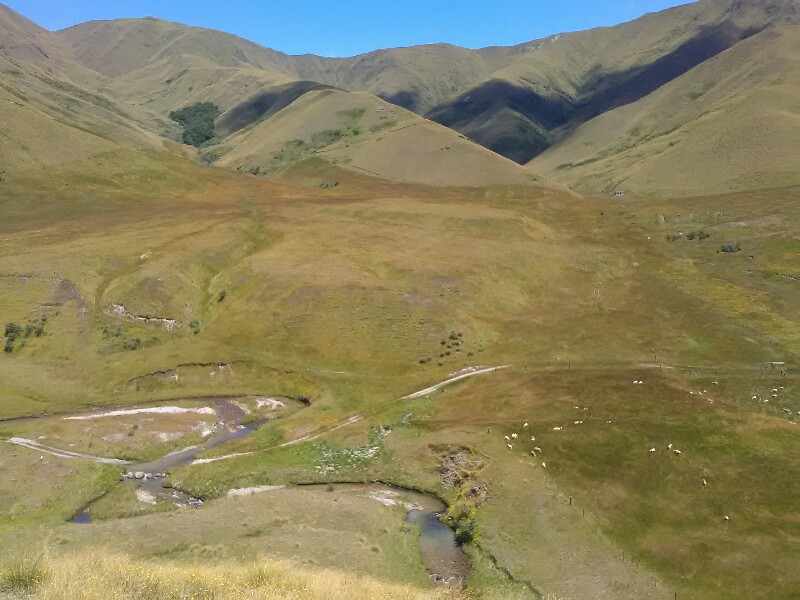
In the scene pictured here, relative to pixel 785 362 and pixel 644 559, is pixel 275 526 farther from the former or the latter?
pixel 785 362

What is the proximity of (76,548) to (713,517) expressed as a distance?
40563mm

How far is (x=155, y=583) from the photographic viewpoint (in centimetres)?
1925

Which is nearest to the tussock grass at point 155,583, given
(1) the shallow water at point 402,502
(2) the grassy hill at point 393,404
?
(2) the grassy hill at point 393,404

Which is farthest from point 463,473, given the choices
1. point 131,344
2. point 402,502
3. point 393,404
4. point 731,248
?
point 731,248

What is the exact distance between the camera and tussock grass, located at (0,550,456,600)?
1759cm

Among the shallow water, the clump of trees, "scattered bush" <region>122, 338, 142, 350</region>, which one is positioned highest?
the clump of trees

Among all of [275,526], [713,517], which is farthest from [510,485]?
[275,526]

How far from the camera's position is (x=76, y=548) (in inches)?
1299

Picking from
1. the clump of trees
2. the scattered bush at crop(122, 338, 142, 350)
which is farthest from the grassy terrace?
the clump of trees

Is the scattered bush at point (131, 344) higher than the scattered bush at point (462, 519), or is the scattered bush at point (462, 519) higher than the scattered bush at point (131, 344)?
the scattered bush at point (131, 344)

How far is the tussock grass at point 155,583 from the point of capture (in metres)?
17.6

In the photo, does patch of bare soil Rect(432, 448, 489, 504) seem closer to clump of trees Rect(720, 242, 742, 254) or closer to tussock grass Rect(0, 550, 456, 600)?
tussock grass Rect(0, 550, 456, 600)

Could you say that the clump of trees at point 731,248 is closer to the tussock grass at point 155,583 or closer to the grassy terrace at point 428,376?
the grassy terrace at point 428,376

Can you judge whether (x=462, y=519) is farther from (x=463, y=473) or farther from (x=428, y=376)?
(x=428, y=376)
